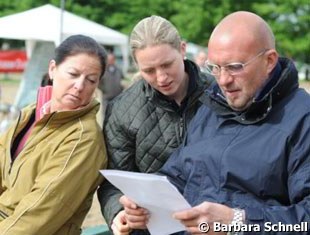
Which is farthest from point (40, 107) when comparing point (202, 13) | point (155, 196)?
point (202, 13)

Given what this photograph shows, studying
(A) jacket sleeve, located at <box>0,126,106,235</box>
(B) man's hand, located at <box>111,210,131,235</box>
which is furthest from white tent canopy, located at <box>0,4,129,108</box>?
(B) man's hand, located at <box>111,210,131,235</box>

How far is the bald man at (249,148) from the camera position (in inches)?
74.8

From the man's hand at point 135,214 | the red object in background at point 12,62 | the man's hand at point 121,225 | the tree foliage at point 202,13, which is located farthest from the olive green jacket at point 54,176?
the red object in background at point 12,62

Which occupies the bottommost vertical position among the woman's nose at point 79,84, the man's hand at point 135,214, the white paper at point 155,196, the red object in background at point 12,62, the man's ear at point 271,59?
the red object in background at point 12,62

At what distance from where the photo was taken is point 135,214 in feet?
7.16

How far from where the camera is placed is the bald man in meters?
1.90

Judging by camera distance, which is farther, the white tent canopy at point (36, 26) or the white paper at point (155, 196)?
the white tent canopy at point (36, 26)

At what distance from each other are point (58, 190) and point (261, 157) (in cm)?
88

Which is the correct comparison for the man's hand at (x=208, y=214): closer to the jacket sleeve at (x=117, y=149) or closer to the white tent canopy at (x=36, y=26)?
the jacket sleeve at (x=117, y=149)

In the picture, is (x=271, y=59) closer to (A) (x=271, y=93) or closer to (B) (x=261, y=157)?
(A) (x=271, y=93)

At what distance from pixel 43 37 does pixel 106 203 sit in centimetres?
703

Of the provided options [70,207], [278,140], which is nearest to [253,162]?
[278,140]

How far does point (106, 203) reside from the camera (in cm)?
259

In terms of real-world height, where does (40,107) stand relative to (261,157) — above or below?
below
